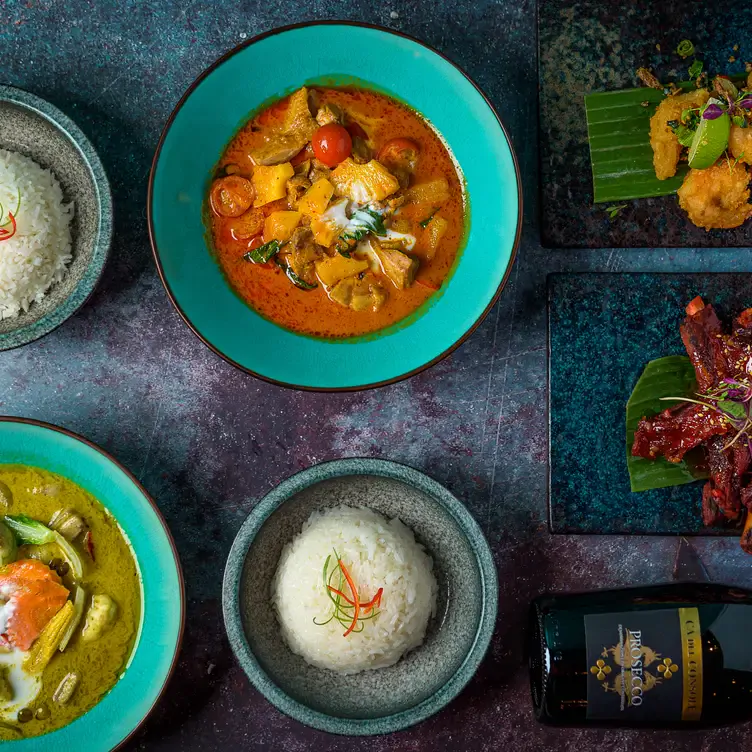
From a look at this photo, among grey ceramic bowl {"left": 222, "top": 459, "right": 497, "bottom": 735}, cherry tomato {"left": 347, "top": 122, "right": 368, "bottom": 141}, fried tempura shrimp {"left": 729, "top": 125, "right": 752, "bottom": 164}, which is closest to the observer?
grey ceramic bowl {"left": 222, "top": 459, "right": 497, "bottom": 735}

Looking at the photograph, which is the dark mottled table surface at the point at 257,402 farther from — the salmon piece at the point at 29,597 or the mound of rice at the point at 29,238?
the salmon piece at the point at 29,597

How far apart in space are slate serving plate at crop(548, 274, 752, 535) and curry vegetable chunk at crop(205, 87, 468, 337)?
515mm

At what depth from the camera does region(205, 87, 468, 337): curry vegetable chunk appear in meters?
2.43

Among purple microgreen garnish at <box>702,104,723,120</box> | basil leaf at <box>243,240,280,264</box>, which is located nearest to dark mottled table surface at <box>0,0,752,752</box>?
basil leaf at <box>243,240,280,264</box>

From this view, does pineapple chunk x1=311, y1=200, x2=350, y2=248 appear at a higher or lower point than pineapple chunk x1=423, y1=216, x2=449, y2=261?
higher

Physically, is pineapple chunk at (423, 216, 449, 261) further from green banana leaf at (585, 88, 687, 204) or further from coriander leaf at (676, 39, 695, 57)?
coriander leaf at (676, 39, 695, 57)

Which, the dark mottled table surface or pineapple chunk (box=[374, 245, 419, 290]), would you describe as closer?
pineapple chunk (box=[374, 245, 419, 290])

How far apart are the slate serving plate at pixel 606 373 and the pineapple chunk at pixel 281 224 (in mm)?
907

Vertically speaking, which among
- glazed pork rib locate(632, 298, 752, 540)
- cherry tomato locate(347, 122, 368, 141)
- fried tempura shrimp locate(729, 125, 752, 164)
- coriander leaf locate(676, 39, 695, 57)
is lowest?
glazed pork rib locate(632, 298, 752, 540)

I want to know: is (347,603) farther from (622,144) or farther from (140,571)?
(622,144)

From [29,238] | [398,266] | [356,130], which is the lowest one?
[398,266]

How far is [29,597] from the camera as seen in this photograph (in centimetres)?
238

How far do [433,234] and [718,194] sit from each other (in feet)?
3.09

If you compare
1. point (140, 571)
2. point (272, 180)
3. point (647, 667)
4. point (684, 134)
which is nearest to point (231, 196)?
point (272, 180)
